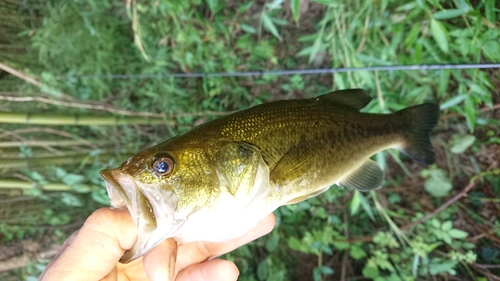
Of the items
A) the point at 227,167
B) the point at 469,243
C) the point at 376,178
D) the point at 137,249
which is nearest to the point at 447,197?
the point at 469,243

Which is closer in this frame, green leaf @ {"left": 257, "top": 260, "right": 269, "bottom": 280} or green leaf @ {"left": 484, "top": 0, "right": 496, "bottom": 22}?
green leaf @ {"left": 484, "top": 0, "right": 496, "bottom": 22}

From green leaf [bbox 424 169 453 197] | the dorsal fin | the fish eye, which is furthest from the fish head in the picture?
green leaf [bbox 424 169 453 197]

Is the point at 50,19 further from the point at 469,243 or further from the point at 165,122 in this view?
the point at 469,243

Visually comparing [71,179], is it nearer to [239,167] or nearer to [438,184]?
[239,167]

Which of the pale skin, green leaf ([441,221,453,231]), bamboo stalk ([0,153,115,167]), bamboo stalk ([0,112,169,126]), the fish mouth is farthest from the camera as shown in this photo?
bamboo stalk ([0,153,115,167])

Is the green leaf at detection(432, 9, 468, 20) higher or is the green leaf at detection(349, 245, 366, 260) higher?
the green leaf at detection(432, 9, 468, 20)

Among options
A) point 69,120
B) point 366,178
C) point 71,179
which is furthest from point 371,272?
point 69,120

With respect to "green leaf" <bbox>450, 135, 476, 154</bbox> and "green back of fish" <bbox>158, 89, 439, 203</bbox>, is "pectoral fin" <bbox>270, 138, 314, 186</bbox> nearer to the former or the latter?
"green back of fish" <bbox>158, 89, 439, 203</bbox>

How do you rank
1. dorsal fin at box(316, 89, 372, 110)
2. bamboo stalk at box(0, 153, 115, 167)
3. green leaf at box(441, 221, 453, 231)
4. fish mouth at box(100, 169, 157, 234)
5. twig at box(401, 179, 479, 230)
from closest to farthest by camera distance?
fish mouth at box(100, 169, 157, 234) < dorsal fin at box(316, 89, 372, 110) < green leaf at box(441, 221, 453, 231) < twig at box(401, 179, 479, 230) < bamboo stalk at box(0, 153, 115, 167)
